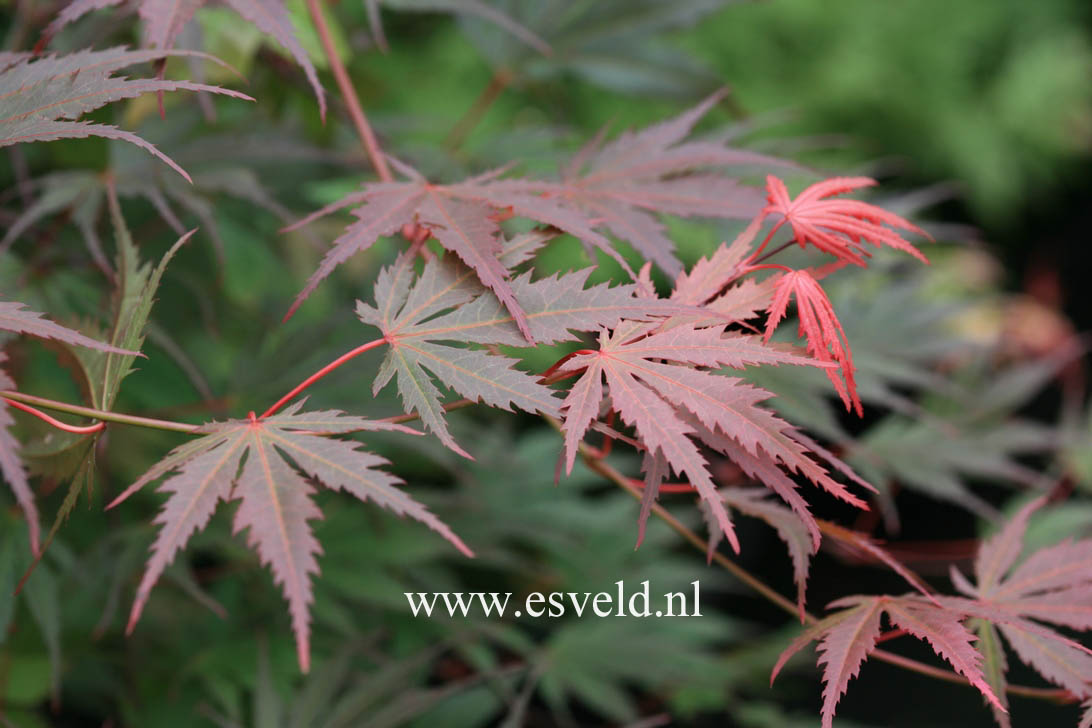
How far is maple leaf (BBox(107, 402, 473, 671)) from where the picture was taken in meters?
0.35

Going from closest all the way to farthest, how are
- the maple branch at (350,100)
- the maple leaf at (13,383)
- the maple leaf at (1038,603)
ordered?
the maple leaf at (13,383) < the maple leaf at (1038,603) < the maple branch at (350,100)

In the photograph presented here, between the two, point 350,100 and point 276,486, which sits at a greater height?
point 350,100

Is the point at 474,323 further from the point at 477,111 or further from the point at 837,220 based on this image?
the point at 477,111

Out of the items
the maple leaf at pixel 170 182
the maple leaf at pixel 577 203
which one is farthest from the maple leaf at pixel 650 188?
the maple leaf at pixel 170 182

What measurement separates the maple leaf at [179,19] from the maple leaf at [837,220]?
26 cm

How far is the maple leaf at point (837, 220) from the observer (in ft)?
1.43

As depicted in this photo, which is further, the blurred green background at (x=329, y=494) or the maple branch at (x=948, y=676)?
the blurred green background at (x=329, y=494)

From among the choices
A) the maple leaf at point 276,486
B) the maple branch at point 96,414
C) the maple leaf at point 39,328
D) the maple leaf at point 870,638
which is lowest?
the maple leaf at point 870,638

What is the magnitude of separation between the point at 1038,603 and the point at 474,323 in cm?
35

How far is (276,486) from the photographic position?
37 cm

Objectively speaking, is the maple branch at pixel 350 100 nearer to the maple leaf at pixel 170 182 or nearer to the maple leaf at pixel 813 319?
the maple leaf at pixel 170 182

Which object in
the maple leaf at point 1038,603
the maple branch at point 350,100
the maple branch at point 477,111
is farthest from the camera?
the maple branch at point 477,111

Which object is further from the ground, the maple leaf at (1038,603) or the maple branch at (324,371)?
the maple branch at (324,371)

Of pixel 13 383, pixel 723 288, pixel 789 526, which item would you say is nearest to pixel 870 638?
pixel 789 526
